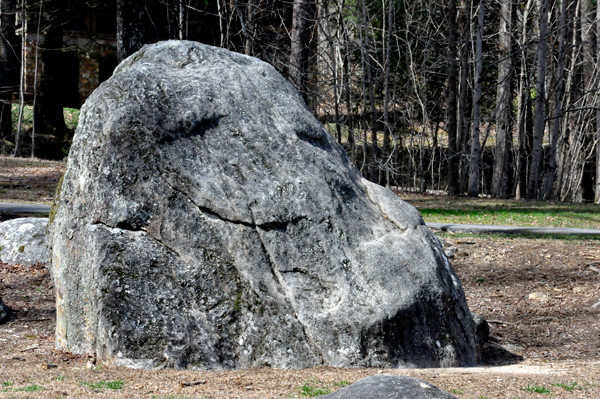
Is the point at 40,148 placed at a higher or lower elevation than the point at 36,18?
lower

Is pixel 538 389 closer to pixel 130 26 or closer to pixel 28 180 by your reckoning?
pixel 130 26

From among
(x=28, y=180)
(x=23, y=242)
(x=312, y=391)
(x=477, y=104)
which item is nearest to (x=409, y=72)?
(x=477, y=104)

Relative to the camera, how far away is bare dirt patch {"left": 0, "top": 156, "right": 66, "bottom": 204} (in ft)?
43.2

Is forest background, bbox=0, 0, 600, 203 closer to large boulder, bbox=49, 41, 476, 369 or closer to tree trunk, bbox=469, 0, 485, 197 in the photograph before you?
tree trunk, bbox=469, 0, 485, 197

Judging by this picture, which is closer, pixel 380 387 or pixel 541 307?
pixel 380 387

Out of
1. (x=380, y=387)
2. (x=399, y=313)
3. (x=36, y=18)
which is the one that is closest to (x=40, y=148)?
(x=36, y=18)

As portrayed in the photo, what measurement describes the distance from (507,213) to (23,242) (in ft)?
30.5

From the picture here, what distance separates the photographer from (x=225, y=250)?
527 centimetres

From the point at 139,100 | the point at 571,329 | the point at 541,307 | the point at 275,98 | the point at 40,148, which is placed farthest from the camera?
the point at 40,148

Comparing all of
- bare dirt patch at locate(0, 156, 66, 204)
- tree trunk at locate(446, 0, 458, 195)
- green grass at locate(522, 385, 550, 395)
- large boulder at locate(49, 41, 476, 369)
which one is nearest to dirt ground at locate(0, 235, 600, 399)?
green grass at locate(522, 385, 550, 395)

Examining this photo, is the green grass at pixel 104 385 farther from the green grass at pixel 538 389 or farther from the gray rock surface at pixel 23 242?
the gray rock surface at pixel 23 242

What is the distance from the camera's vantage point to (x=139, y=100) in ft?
18.3

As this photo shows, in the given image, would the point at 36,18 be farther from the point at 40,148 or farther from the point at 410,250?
the point at 410,250

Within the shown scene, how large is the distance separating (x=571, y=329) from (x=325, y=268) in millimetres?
3475
